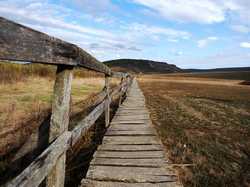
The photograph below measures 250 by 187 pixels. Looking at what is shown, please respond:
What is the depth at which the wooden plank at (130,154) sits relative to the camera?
3.85 metres

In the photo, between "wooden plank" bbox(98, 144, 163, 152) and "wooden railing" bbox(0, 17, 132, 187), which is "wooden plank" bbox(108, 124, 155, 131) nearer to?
"wooden plank" bbox(98, 144, 163, 152)

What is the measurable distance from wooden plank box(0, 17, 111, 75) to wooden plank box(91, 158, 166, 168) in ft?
5.86

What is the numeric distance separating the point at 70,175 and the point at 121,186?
1205 mm

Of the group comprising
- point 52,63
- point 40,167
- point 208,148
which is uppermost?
point 52,63

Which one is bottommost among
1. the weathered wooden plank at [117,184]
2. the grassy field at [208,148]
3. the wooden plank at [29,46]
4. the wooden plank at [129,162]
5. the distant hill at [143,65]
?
the grassy field at [208,148]

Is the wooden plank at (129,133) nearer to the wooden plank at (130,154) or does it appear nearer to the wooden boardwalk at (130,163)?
the wooden boardwalk at (130,163)

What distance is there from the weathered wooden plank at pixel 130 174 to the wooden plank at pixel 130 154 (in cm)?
42

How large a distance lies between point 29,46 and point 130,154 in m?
2.80

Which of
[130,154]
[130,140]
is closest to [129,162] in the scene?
[130,154]

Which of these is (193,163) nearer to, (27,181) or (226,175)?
(226,175)

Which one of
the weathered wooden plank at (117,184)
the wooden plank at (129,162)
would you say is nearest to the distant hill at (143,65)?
the wooden plank at (129,162)

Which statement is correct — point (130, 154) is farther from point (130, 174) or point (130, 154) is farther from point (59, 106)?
point (59, 106)

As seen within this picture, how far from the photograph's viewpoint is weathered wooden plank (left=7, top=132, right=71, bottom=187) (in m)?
1.56

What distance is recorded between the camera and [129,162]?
3.62m
